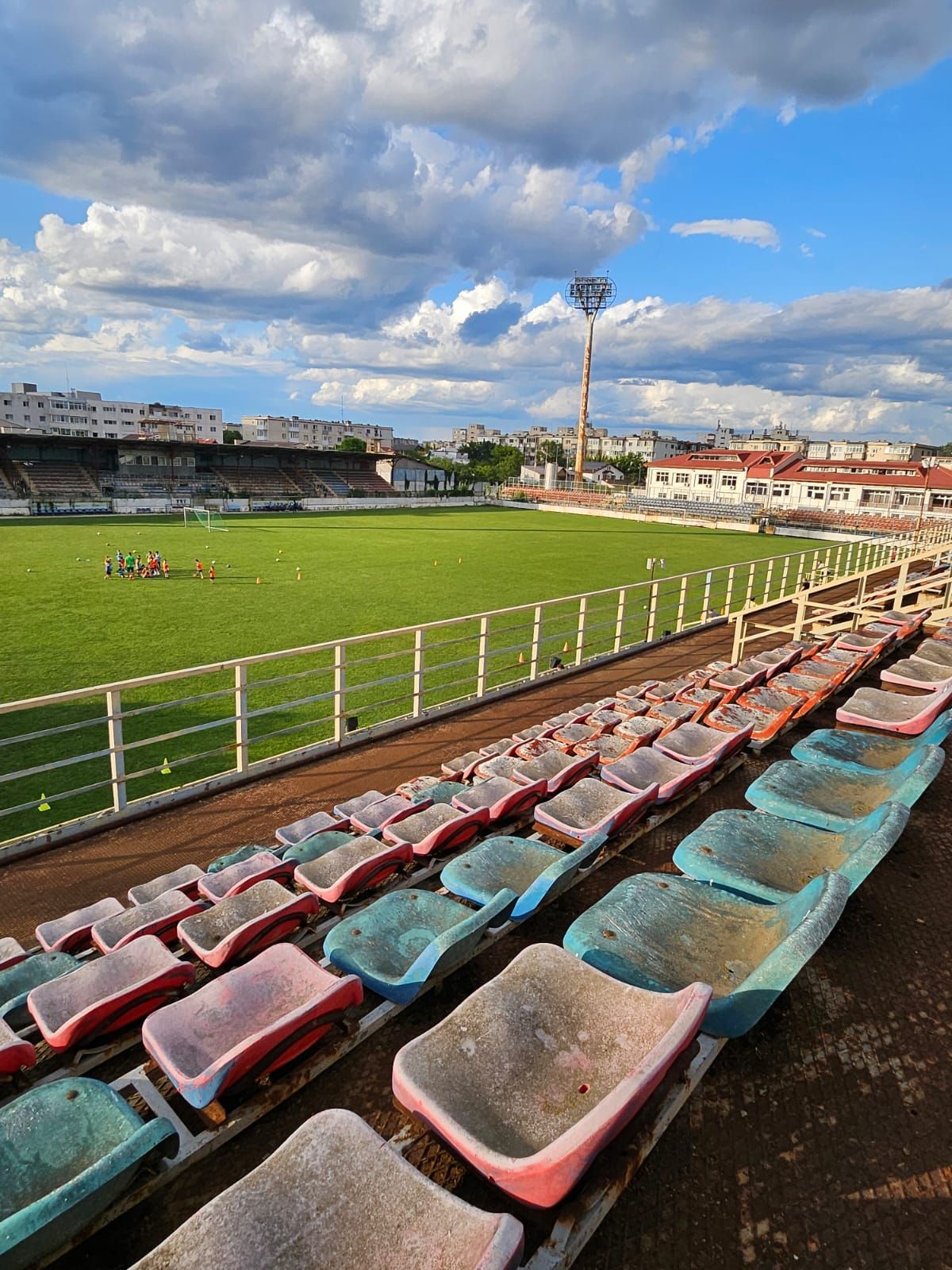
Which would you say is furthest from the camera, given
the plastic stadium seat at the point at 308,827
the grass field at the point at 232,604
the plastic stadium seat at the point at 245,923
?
the grass field at the point at 232,604

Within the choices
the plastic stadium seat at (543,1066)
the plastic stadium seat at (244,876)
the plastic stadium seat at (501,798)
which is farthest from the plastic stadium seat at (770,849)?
the plastic stadium seat at (244,876)

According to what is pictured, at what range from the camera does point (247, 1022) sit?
94.5 inches

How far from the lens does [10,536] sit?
35.2 m

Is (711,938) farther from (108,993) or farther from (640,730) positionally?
(640,730)

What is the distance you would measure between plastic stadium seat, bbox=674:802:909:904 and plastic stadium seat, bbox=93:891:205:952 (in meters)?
2.63

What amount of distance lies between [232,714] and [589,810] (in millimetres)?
8868

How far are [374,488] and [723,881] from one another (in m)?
75.7

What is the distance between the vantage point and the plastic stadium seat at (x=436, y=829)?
4.05 meters

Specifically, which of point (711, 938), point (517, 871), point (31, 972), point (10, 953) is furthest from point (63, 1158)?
point (10, 953)

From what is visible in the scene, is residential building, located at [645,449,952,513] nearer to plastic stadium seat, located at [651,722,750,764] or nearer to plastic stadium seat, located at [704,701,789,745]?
plastic stadium seat, located at [704,701,789,745]

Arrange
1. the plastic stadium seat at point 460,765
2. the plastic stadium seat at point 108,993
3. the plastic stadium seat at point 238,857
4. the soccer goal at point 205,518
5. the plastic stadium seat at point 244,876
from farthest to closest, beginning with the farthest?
the soccer goal at point 205,518, the plastic stadium seat at point 460,765, the plastic stadium seat at point 238,857, the plastic stadium seat at point 244,876, the plastic stadium seat at point 108,993

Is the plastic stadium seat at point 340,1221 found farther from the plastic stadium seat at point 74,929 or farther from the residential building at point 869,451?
the residential building at point 869,451

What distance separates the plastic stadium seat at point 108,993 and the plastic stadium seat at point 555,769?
2607 millimetres

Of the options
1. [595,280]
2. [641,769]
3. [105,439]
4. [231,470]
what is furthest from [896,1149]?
[595,280]
